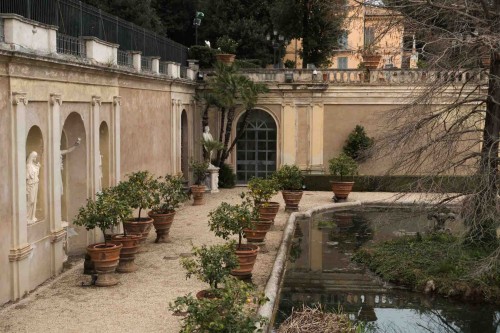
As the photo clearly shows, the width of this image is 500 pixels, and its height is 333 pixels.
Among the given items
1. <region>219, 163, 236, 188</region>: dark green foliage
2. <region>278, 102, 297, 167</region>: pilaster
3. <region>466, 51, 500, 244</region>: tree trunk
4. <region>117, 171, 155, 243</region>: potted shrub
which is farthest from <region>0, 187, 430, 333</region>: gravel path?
<region>278, 102, 297, 167</region>: pilaster

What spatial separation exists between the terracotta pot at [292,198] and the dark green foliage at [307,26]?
40.0ft

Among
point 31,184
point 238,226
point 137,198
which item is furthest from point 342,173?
point 31,184

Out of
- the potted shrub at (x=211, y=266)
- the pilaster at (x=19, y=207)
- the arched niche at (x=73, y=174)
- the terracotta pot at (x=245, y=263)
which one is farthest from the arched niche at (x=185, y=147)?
the potted shrub at (x=211, y=266)

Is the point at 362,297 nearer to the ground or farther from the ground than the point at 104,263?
nearer to the ground

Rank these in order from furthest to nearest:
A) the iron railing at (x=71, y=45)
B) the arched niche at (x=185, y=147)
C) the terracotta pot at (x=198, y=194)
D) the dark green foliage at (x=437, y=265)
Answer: the arched niche at (x=185, y=147) → the terracotta pot at (x=198, y=194) → the iron railing at (x=71, y=45) → the dark green foliage at (x=437, y=265)

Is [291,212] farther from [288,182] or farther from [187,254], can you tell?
[187,254]

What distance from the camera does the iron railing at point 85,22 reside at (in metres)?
12.6

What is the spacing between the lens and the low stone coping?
10172 millimetres

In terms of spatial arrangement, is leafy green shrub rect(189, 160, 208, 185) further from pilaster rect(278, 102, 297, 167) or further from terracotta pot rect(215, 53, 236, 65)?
terracotta pot rect(215, 53, 236, 65)

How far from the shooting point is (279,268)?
13.1 m

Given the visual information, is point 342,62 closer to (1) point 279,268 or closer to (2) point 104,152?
(2) point 104,152

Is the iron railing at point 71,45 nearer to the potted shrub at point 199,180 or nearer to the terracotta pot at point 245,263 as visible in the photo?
the terracotta pot at point 245,263

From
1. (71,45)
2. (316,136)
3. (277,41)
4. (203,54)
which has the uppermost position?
(277,41)

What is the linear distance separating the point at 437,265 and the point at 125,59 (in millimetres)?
9609
